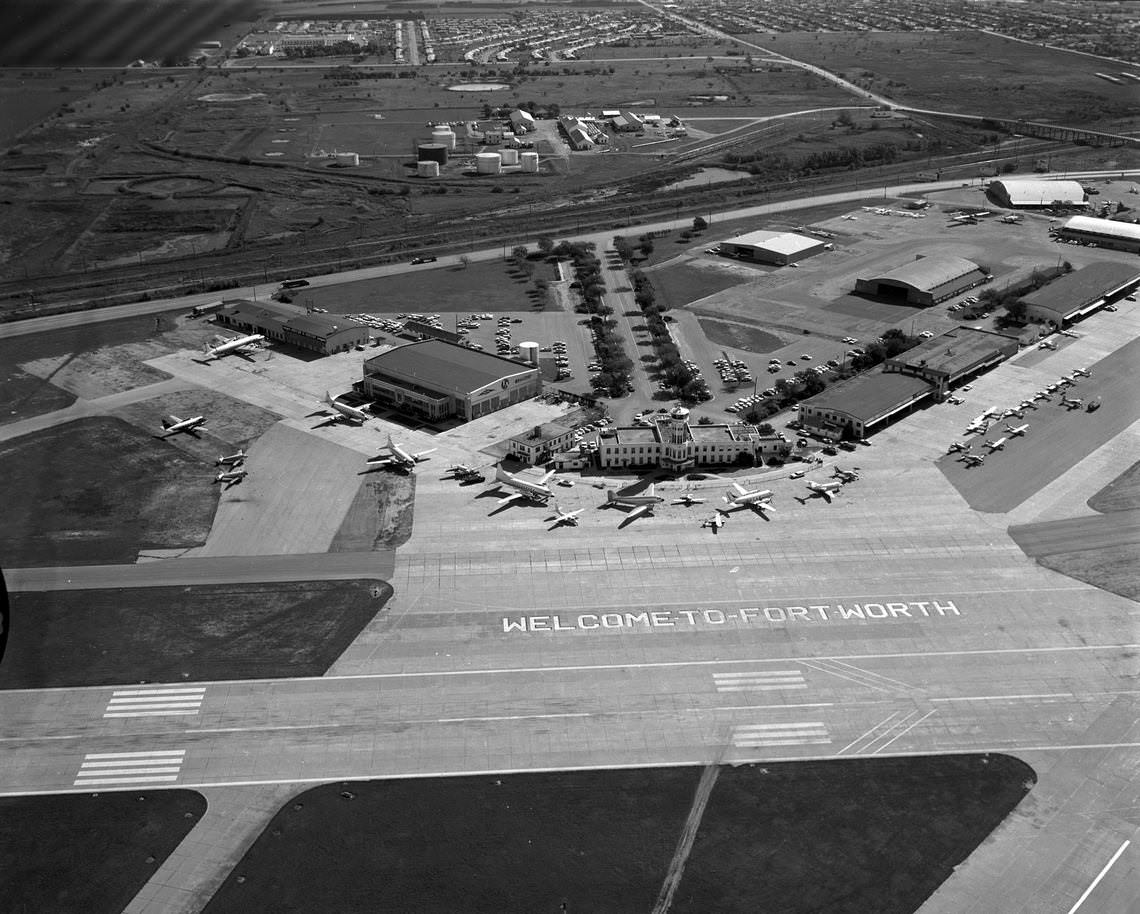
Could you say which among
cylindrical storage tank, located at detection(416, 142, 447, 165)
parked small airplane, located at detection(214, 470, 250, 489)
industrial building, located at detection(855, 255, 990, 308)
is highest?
cylindrical storage tank, located at detection(416, 142, 447, 165)

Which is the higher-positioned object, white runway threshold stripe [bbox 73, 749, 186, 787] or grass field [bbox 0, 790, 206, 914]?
white runway threshold stripe [bbox 73, 749, 186, 787]

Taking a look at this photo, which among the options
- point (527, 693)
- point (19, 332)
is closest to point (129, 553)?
point (527, 693)

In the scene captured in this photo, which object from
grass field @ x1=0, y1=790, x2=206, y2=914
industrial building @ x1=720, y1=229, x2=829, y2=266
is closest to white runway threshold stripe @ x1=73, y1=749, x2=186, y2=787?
grass field @ x1=0, y1=790, x2=206, y2=914

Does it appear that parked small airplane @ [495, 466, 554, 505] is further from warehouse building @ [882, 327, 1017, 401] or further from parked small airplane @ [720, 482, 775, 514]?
warehouse building @ [882, 327, 1017, 401]

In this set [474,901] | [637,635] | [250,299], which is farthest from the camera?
[250,299]

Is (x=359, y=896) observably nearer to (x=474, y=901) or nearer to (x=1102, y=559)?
(x=474, y=901)
